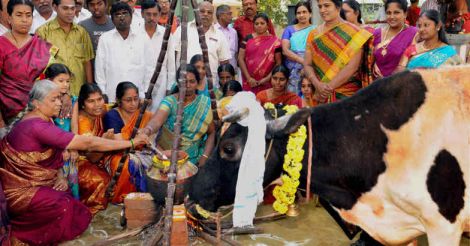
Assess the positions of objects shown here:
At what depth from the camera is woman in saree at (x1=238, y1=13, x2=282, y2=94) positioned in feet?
21.5

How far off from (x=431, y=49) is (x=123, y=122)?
3.27 metres

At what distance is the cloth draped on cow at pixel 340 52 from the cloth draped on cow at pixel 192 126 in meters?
1.30

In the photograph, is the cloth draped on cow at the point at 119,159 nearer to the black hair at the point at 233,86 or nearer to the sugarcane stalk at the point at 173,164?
the black hair at the point at 233,86

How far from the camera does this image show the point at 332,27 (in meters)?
4.99

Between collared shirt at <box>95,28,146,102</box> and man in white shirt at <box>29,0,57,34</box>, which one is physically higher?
man in white shirt at <box>29,0,57,34</box>

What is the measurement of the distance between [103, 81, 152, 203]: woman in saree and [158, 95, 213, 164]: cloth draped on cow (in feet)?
0.92

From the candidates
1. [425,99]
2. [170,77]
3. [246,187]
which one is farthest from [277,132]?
[170,77]

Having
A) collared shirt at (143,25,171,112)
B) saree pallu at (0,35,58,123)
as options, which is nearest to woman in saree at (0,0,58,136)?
saree pallu at (0,35,58,123)

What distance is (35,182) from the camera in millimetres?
4242

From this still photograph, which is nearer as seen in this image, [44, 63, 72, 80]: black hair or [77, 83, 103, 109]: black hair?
[44, 63, 72, 80]: black hair

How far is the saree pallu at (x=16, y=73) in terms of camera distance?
15.7ft

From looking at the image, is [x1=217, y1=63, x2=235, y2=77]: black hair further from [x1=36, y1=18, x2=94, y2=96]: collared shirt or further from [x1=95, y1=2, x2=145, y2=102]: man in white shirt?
[x1=36, y1=18, x2=94, y2=96]: collared shirt

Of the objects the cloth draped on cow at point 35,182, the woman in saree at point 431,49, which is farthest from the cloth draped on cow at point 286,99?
the cloth draped on cow at point 35,182

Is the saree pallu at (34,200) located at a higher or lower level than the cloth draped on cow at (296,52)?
lower
